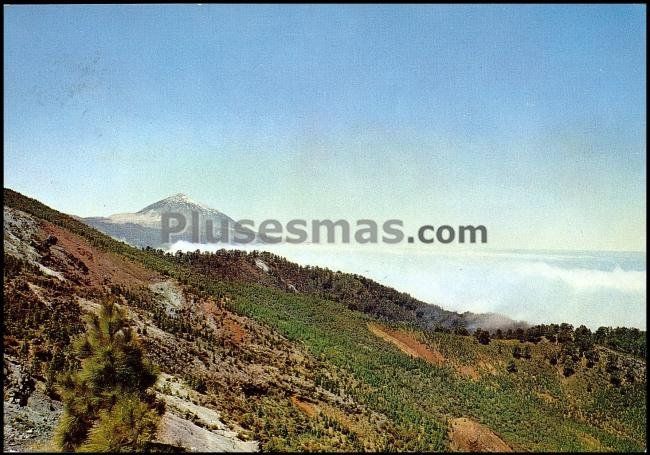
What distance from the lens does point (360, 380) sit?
2847cm

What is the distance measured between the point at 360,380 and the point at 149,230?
108m

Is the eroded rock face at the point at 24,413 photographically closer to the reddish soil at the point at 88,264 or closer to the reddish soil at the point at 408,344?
the reddish soil at the point at 88,264

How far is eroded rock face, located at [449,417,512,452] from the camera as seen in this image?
62.5ft

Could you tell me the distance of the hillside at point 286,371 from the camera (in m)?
15.7

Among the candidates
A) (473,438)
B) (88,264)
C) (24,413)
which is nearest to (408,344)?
(473,438)

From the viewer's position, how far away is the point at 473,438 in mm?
20297

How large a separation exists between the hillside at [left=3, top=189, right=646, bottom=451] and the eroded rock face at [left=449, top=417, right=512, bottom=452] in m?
0.11

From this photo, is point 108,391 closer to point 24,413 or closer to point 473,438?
point 24,413

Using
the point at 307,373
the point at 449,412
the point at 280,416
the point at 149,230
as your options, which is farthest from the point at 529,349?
the point at 149,230

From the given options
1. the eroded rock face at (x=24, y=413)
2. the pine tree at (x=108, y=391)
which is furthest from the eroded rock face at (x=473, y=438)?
the eroded rock face at (x=24, y=413)

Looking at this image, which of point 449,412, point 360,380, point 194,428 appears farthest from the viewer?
point 360,380

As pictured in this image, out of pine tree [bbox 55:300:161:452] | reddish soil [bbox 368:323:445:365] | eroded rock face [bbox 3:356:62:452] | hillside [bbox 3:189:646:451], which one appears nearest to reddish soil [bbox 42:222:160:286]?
hillside [bbox 3:189:646:451]

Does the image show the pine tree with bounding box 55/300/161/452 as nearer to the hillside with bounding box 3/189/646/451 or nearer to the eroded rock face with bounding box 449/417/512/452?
the hillside with bounding box 3/189/646/451

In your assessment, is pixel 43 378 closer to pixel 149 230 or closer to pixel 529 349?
pixel 529 349
